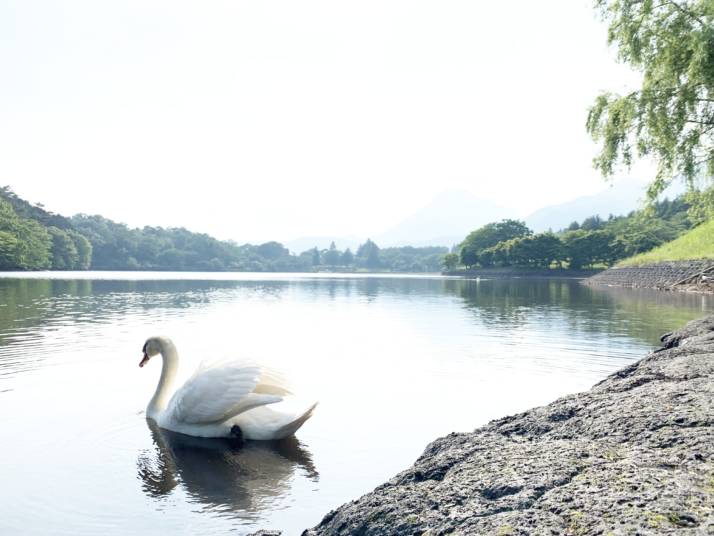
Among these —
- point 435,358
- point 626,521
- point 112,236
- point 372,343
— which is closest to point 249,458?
point 626,521

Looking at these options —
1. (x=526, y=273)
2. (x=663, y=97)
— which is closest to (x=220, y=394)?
(x=663, y=97)

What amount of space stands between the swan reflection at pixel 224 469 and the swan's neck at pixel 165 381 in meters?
0.69

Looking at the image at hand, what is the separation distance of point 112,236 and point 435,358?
194 meters

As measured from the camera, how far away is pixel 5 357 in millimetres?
14727

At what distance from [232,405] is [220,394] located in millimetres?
212

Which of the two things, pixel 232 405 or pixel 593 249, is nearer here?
pixel 232 405

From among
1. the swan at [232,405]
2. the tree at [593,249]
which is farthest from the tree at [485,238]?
the swan at [232,405]

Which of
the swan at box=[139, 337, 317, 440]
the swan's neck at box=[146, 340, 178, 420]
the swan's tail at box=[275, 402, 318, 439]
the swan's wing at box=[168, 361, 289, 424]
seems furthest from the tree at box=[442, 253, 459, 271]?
the swan's wing at box=[168, 361, 289, 424]

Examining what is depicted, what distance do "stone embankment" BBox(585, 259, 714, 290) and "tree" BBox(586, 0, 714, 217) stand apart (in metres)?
19.8

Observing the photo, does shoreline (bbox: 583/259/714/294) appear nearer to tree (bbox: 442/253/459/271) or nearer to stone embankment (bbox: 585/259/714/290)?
stone embankment (bbox: 585/259/714/290)

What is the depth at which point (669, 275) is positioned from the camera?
5025 centimetres

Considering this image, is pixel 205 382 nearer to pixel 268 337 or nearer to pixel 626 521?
pixel 626 521

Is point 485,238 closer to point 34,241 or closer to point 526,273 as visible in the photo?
point 526,273

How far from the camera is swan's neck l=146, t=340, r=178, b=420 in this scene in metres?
9.44
